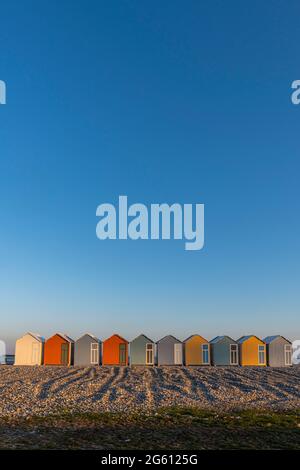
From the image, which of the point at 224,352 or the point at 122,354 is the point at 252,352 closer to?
the point at 224,352

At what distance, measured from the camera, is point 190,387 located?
1182 inches

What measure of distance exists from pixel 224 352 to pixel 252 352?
3458mm

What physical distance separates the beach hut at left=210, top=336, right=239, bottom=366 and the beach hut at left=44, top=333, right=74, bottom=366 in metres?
16.9

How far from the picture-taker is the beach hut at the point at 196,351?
183 feet

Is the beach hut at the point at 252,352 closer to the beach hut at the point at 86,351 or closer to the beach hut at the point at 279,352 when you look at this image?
the beach hut at the point at 279,352

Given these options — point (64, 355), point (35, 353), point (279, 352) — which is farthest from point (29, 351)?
point (279, 352)

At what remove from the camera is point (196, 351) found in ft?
184

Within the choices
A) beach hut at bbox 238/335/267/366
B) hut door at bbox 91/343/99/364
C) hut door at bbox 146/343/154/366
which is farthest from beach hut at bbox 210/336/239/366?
hut door at bbox 91/343/99/364

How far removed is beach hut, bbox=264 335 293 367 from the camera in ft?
188

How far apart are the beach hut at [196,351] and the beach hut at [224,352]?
83 centimetres

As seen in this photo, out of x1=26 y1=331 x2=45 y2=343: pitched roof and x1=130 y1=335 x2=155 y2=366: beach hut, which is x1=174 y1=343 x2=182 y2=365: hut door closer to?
x1=130 y1=335 x2=155 y2=366: beach hut
